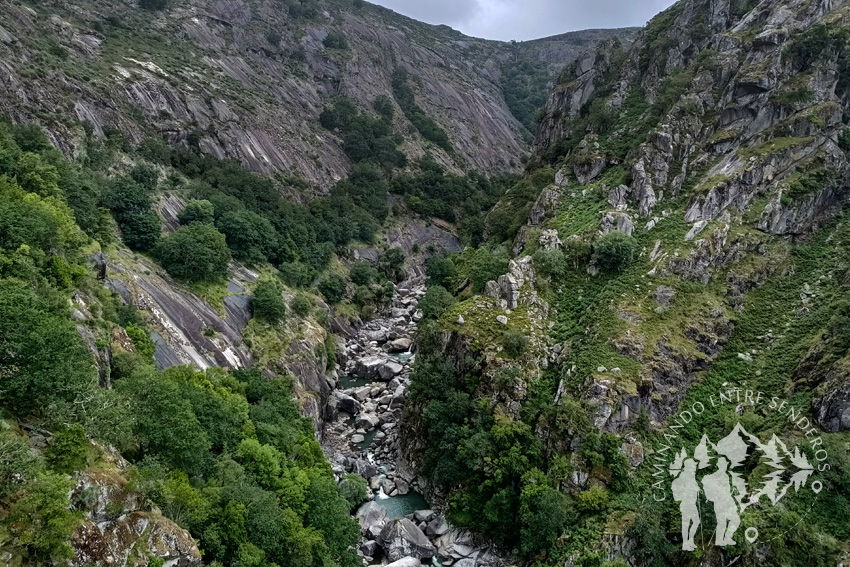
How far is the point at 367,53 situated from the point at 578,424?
144073 millimetres

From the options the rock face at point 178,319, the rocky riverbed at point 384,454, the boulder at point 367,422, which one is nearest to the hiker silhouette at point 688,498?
the rocky riverbed at point 384,454

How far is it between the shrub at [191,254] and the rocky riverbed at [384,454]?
18.2 metres

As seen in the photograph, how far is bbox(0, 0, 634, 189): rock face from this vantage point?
64.2 metres

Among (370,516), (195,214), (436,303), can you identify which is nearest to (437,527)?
Result: (370,516)

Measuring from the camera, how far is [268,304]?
165ft

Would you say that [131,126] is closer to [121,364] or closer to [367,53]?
[121,364]

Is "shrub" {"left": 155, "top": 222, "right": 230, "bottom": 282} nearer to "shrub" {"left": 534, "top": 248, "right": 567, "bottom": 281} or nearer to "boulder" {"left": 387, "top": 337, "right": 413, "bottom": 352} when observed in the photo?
"boulder" {"left": 387, "top": 337, "right": 413, "bottom": 352}

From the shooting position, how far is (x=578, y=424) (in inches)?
1374

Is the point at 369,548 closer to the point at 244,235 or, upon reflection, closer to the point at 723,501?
the point at 723,501

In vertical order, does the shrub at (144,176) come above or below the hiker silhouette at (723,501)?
above

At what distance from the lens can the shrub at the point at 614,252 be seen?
151 feet

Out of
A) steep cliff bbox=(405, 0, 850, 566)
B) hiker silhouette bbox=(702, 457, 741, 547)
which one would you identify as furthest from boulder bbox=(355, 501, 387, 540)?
hiker silhouette bbox=(702, 457, 741, 547)

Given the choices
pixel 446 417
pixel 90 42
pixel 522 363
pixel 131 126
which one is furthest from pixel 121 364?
pixel 90 42

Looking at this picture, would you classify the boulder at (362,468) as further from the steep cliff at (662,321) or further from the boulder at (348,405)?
the boulder at (348,405)
